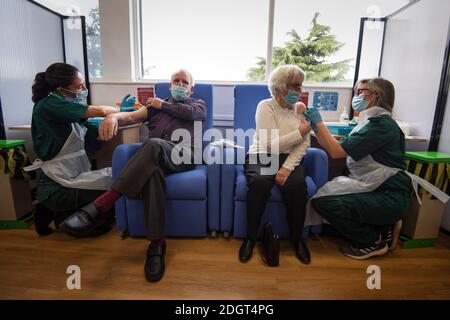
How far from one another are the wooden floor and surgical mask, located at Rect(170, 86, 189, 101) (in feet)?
3.27

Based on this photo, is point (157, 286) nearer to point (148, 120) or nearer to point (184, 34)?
point (148, 120)

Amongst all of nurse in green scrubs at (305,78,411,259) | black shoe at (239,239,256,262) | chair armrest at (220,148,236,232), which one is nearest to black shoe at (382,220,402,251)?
nurse in green scrubs at (305,78,411,259)

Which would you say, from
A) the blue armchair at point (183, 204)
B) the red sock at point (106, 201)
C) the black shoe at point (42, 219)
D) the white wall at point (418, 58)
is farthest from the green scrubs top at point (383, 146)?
the black shoe at point (42, 219)

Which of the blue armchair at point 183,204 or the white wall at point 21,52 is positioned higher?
the white wall at point 21,52

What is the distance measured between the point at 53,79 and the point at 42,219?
0.91 metres

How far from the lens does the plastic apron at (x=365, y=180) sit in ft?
4.37

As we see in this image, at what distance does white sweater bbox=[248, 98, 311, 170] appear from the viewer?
1.41 meters

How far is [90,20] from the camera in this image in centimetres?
242

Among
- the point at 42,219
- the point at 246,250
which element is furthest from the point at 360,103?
the point at 42,219

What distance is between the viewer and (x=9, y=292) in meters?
1.08

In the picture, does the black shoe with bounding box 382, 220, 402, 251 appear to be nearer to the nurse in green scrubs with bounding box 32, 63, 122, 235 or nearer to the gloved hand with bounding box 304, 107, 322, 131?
the gloved hand with bounding box 304, 107, 322, 131

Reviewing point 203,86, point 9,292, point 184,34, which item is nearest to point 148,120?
point 203,86

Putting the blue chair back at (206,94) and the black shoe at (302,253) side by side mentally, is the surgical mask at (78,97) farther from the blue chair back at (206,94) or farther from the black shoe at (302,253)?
the black shoe at (302,253)
